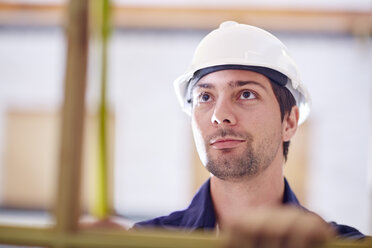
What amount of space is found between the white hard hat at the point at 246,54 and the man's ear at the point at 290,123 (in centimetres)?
7

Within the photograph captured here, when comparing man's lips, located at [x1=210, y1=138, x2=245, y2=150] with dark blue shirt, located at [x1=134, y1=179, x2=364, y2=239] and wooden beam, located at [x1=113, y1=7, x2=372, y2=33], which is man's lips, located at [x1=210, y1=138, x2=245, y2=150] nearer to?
dark blue shirt, located at [x1=134, y1=179, x2=364, y2=239]

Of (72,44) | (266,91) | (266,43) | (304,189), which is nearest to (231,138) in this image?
(266,91)

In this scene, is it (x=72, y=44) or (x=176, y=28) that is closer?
(x=72, y=44)

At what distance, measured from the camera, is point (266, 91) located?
1.45 m

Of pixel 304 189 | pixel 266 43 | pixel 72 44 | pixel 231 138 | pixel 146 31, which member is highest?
pixel 146 31

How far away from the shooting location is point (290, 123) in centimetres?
153

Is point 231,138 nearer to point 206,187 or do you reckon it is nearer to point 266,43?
point 206,187

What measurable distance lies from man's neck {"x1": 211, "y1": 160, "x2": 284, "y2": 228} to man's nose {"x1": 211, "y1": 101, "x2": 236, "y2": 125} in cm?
19

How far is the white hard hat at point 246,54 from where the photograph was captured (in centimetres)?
147

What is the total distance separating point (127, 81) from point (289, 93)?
6.08m

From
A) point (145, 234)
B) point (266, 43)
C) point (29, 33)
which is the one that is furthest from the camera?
point (29, 33)

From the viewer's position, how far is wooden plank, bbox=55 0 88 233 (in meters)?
0.70

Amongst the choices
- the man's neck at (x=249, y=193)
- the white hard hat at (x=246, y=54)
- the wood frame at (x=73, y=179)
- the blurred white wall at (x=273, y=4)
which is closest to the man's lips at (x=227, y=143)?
the man's neck at (x=249, y=193)

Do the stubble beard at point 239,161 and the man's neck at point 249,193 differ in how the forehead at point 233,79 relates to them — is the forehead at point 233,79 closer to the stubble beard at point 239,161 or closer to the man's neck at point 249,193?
the stubble beard at point 239,161
